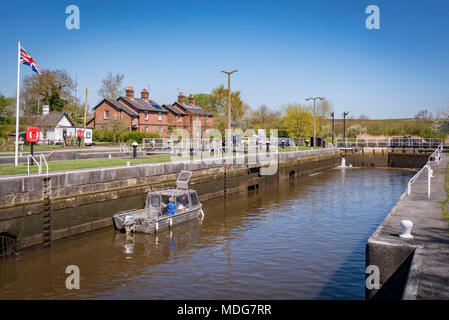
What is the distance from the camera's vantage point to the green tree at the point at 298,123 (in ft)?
235

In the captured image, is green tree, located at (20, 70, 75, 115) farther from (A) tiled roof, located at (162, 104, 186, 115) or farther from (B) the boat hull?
(B) the boat hull

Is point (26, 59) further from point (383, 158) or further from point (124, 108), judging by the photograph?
point (383, 158)

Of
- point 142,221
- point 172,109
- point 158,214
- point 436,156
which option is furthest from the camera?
Result: point 172,109

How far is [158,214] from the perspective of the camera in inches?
698

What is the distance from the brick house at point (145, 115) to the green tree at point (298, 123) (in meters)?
14.9

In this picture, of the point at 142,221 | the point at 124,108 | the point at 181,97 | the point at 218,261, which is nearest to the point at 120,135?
the point at 124,108

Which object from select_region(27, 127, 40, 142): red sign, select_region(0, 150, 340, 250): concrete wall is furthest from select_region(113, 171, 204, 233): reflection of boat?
select_region(27, 127, 40, 142): red sign

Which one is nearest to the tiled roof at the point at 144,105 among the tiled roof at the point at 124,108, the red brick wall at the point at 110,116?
the tiled roof at the point at 124,108

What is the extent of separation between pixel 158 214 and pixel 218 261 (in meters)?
5.36

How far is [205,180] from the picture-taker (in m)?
25.0

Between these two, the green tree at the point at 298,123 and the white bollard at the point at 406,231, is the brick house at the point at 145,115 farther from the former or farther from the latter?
the white bollard at the point at 406,231
